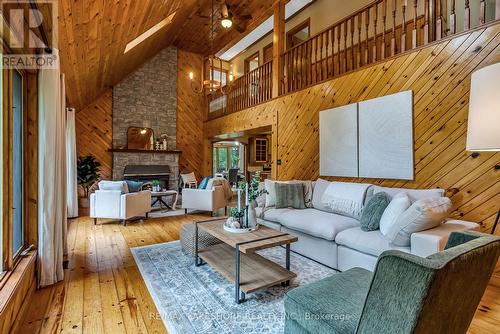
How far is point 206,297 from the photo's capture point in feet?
7.45

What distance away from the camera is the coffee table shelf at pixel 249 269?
2.18m

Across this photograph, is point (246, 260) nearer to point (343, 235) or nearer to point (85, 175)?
point (343, 235)

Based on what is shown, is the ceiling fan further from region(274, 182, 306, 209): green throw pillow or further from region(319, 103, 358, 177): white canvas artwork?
region(274, 182, 306, 209): green throw pillow

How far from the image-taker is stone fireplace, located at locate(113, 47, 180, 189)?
7566 millimetres

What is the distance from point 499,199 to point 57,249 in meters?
4.37

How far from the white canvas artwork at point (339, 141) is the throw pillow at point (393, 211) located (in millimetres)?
1311

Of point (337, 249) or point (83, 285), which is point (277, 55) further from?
point (83, 285)

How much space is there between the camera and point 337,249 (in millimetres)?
2799

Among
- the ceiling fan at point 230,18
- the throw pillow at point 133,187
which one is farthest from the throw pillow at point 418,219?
the ceiling fan at point 230,18

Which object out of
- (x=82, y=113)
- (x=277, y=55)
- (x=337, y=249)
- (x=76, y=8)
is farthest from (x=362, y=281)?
(x=82, y=113)

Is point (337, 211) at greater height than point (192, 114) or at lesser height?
lesser

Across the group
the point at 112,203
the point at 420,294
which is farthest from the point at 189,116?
the point at 420,294

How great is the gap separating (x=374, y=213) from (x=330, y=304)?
1.66m

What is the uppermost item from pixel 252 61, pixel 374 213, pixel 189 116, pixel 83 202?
pixel 252 61
